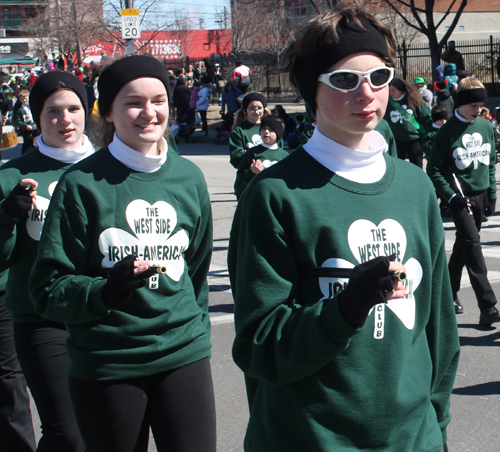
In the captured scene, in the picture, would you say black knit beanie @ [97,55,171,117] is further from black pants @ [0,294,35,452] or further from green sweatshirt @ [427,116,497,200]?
green sweatshirt @ [427,116,497,200]

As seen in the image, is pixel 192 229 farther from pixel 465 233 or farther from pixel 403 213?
pixel 465 233

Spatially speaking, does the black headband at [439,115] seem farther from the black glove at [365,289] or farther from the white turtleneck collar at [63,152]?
the black glove at [365,289]

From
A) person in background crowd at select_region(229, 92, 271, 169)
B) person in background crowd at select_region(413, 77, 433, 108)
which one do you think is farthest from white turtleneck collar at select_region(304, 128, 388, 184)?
person in background crowd at select_region(413, 77, 433, 108)

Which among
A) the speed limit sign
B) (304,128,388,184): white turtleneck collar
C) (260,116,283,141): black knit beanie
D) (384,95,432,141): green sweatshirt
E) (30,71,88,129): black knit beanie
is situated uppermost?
the speed limit sign

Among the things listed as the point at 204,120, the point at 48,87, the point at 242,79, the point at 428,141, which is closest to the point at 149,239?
the point at 48,87

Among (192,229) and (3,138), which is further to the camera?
(3,138)

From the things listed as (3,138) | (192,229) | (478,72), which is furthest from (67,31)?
(192,229)

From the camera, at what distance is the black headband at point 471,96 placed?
6.78 m

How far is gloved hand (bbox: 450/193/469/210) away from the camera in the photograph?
650cm

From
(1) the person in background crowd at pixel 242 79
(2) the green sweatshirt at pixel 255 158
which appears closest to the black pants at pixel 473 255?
(2) the green sweatshirt at pixel 255 158

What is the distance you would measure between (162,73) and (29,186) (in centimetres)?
86

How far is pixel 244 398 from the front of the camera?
5.16 m

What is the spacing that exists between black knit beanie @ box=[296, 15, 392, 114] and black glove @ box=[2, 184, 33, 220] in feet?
5.87

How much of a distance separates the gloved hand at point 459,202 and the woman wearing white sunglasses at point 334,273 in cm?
441
